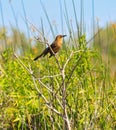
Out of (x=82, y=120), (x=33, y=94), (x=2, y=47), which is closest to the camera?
(x=82, y=120)

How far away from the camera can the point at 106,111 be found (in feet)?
12.7

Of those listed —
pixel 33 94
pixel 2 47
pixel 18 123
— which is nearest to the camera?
pixel 33 94

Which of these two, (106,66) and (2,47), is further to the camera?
(2,47)

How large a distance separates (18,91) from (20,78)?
0.45 ft

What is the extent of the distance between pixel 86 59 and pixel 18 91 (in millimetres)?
613

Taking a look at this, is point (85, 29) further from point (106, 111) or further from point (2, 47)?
point (2, 47)

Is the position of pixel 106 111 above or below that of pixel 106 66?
below

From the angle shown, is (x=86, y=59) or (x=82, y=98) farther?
(x=86, y=59)

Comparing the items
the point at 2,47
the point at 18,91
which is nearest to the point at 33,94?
the point at 18,91

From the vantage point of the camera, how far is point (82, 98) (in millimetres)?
3934

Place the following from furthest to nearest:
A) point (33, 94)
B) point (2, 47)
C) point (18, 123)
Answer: point (2, 47), point (18, 123), point (33, 94)

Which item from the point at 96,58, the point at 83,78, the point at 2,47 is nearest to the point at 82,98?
the point at 83,78

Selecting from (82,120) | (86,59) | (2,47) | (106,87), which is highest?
(2,47)

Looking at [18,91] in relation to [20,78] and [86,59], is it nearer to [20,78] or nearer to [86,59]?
[20,78]
